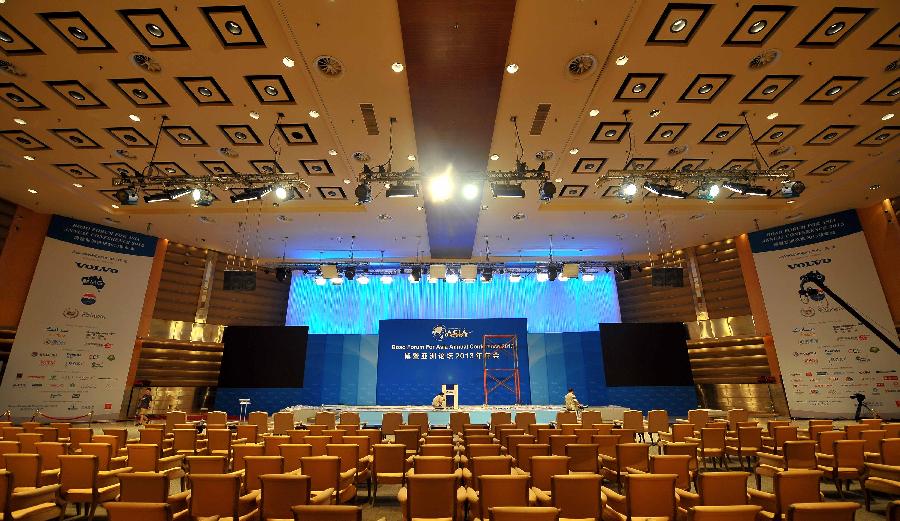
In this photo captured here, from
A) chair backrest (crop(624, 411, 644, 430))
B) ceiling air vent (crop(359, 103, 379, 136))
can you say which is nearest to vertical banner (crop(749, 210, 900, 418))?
chair backrest (crop(624, 411, 644, 430))

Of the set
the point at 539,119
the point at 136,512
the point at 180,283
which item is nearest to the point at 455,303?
the point at 180,283

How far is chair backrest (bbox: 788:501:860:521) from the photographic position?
8.93ft

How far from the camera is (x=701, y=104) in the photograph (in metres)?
8.22

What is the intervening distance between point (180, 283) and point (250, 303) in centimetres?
274

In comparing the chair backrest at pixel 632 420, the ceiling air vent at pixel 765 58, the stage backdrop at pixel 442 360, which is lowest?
the chair backrest at pixel 632 420

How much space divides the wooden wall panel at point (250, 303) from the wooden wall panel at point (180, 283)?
635 millimetres

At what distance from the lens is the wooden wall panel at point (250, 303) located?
54.9 feet

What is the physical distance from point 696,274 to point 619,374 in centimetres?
498

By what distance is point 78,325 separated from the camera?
43.0ft

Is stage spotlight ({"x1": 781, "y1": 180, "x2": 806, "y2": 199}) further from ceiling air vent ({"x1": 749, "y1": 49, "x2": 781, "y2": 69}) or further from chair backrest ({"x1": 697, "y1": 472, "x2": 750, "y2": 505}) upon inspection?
chair backrest ({"x1": 697, "y1": 472, "x2": 750, "y2": 505})

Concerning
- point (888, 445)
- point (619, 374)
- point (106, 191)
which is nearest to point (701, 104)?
point (888, 445)

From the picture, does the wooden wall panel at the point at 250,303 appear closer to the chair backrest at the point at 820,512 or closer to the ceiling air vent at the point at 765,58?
the ceiling air vent at the point at 765,58

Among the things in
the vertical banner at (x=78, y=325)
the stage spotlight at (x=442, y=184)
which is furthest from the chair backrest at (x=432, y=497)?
the vertical banner at (x=78, y=325)

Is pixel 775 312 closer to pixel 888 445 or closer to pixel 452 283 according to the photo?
pixel 888 445
